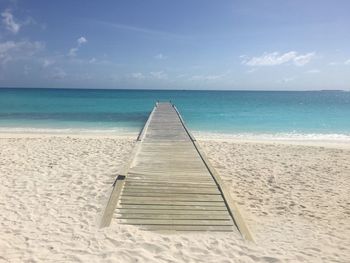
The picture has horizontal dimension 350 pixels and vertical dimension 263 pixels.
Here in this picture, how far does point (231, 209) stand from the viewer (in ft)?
18.3

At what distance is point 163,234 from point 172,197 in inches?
49.4

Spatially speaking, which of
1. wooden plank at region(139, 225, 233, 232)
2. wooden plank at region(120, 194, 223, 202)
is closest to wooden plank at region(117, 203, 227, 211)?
wooden plank at region(120, 194, 223, 202)

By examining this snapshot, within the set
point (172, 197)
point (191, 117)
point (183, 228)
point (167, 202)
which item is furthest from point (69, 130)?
point (183, 228)

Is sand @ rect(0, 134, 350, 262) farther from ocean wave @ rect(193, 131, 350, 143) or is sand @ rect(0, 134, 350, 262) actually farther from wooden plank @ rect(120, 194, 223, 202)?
ocean wave @ rect(193, 131, 350, 143)

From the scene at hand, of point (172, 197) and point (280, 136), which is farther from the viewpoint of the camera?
point (280, 136)

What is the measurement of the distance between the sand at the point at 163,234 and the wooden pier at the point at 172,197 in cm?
28

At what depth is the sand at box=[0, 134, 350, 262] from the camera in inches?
175

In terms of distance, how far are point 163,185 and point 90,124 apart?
1709 cm

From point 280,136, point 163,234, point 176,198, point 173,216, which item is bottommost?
point 163,234

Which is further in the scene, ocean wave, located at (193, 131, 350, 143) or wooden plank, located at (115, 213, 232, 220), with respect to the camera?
ocean wave, located at (193, 131, 350, 143)

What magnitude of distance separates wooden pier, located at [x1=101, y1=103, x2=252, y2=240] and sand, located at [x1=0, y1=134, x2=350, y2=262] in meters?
0.28

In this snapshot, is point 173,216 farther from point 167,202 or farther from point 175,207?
point 167,202

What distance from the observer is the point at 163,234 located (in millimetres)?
4867

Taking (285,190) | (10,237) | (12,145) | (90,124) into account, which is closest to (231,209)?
(285,190)
